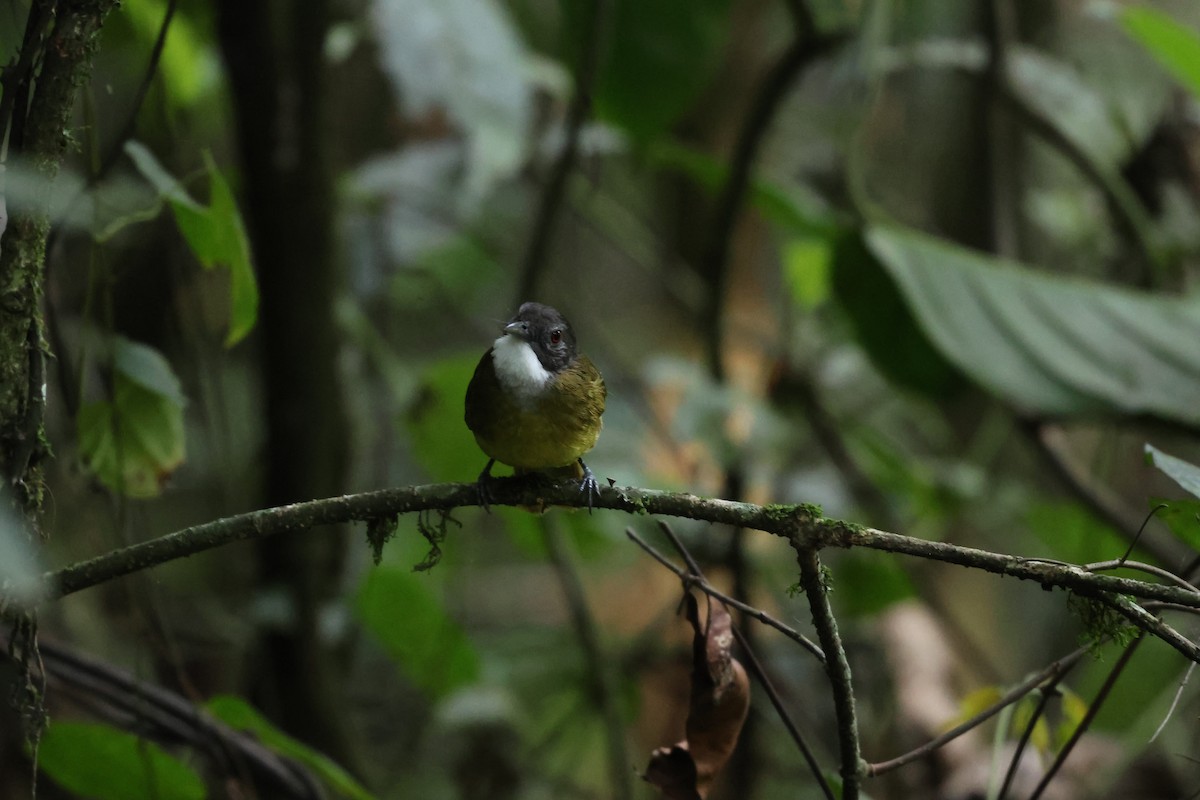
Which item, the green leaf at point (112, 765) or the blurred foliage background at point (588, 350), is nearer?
the green leaf at point (112, 765)

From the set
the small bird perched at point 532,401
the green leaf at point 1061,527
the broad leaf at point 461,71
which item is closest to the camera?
the small bird perched at point 532,401

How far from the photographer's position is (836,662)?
1.15 m

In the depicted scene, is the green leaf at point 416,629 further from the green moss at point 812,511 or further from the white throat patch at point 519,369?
the green moss at point 812,511

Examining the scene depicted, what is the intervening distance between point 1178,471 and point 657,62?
2.33 m

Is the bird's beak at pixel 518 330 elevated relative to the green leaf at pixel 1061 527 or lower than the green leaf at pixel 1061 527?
lower

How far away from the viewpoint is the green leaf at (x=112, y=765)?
1629 millimetres

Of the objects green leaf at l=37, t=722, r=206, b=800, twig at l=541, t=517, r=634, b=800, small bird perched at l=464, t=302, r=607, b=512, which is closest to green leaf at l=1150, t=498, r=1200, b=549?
small bird perched at l=464, t=302, r=607, b=512

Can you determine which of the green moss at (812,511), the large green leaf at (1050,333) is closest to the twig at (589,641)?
the large green leaf at (1050,333)

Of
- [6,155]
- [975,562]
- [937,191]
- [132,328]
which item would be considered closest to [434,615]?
[132,328]

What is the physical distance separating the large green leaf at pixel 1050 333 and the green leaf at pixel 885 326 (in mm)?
175

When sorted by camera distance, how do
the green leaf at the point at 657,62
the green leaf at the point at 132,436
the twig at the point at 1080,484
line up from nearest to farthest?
the green leaf at the point at 132,436, the twig at the point at 1080,484, the green leaf at the point at 657,62

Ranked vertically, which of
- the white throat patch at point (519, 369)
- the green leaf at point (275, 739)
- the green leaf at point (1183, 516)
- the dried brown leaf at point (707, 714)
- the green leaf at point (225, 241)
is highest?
the white throat patch at point (519, 369)

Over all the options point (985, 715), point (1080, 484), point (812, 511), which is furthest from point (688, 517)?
point (1080, 484)

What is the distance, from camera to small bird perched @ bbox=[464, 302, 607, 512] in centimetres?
169
